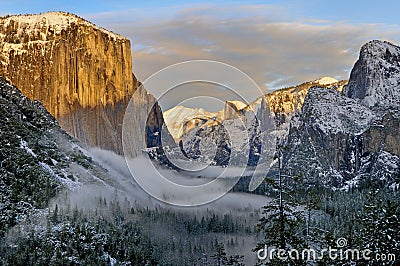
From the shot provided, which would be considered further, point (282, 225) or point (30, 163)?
point (30, 163)

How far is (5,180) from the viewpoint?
110m

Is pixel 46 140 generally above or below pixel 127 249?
above

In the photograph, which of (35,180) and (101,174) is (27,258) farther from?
(101,174)

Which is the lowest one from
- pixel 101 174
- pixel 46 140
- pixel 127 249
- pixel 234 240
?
pixel 234 240

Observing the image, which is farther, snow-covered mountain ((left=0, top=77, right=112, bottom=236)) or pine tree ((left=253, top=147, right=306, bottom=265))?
snow-covered mountain ((left=0, top=77, right=112, bottom=236))

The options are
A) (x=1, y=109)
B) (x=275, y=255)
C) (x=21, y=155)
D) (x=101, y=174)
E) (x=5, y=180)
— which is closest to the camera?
(x=275, y=255)

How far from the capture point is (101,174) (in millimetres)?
177875

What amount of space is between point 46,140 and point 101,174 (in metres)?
35.1

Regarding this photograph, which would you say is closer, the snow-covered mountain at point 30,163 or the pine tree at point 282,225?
the pine tree at point 282,225

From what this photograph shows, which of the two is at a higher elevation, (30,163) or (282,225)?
(30,163)

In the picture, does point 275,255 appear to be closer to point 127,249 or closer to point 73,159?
point 127,249

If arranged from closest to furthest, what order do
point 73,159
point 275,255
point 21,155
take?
1. point 275,255
2. point 21,155
3. point 73,159

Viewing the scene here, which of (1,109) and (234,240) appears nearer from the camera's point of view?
(1,109)

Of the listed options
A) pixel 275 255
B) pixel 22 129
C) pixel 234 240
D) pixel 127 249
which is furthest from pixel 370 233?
pixel 234 240
